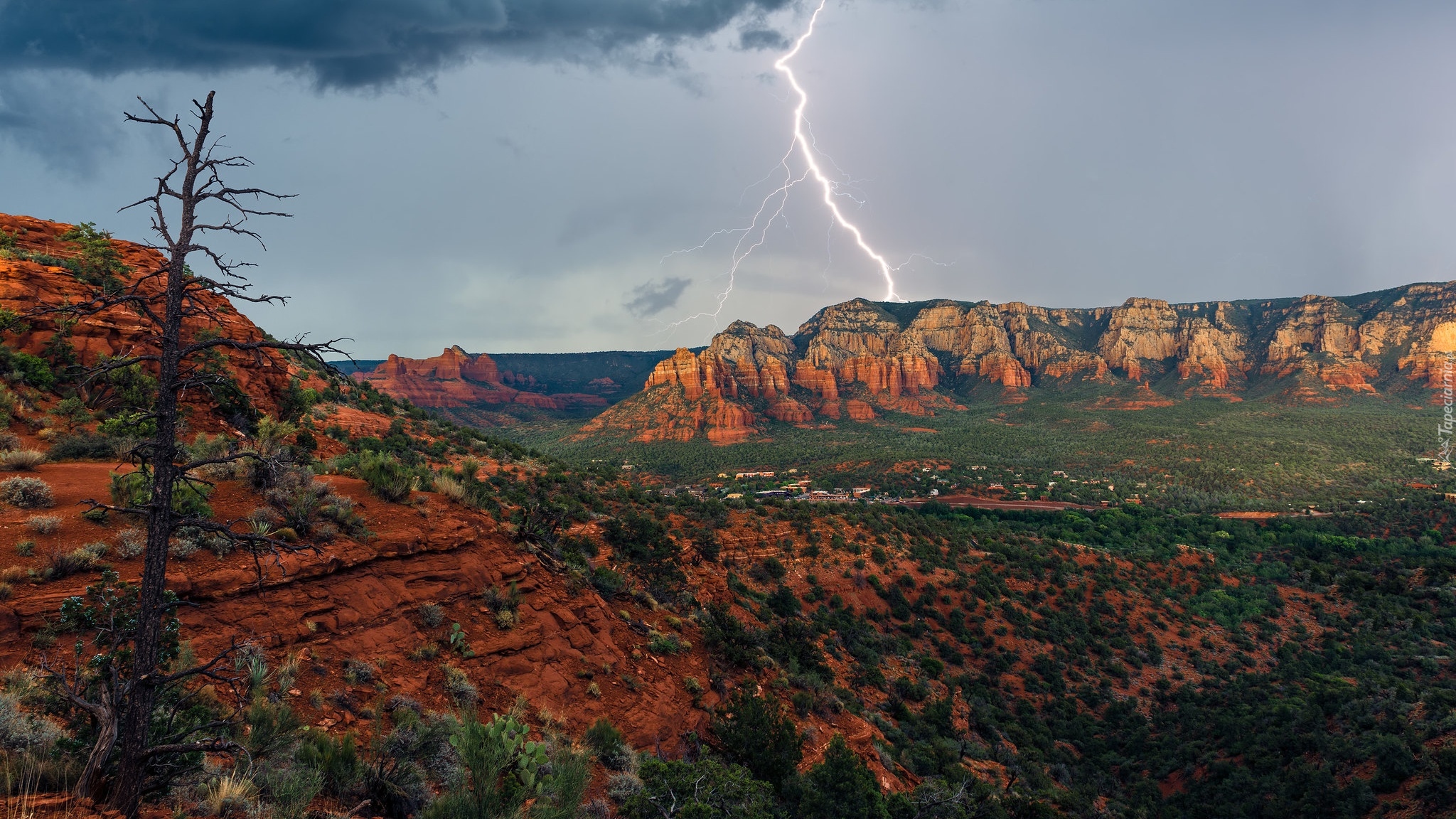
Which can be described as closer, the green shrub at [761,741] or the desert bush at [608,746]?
the desert bush at [608,746]

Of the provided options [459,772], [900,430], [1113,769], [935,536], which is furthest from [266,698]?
[900,430]

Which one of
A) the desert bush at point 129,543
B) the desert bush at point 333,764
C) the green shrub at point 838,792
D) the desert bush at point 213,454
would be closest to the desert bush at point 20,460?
the desert bush at point 213,454

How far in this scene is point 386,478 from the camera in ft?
38.8

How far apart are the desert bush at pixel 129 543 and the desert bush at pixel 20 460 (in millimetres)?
3543

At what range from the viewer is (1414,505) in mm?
51938

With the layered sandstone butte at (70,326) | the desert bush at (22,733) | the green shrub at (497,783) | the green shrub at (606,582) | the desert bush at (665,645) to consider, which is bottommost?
the desert bush at (665,645)

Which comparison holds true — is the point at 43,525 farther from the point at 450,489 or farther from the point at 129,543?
the point at 450,489

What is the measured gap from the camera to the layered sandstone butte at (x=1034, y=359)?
11319cm

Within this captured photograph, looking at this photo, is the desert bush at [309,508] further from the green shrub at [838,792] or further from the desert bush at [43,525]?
the green shrub at [838,792]

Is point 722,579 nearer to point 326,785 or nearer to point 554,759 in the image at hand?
point 554,759

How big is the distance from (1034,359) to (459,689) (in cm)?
17083

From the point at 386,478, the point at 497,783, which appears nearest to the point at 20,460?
the point at 386,478

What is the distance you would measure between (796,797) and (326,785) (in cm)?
726

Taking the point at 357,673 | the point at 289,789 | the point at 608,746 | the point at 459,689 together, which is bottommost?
the point at 608,746
